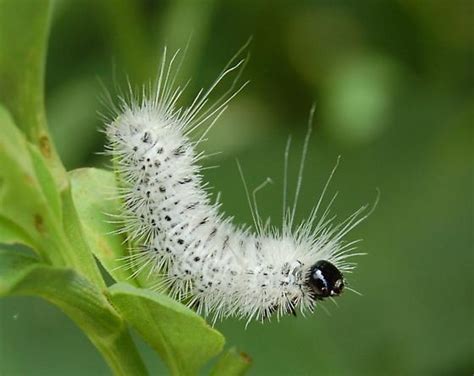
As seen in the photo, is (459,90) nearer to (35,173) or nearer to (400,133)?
(400,133)

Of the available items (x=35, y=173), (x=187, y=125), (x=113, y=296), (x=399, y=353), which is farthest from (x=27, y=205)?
(x=399, y=353)

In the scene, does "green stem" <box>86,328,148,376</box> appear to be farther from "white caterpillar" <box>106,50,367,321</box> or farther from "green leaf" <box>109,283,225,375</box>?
"white caterpillar" <box>106,50,367,321</box>

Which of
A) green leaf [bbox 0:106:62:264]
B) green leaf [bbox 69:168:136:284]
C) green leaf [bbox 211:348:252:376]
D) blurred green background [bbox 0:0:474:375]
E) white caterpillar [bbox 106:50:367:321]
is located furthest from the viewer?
blurred green background [bbox 0:0:474:375]

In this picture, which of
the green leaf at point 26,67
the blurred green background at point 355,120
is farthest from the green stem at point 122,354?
the blurred green background at point 355,120

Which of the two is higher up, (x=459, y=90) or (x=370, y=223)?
(x=459, y=90)

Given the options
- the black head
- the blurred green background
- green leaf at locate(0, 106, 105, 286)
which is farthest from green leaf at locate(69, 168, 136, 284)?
the blurred green background

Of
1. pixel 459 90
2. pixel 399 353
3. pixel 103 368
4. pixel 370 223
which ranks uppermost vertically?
pixel 459 90

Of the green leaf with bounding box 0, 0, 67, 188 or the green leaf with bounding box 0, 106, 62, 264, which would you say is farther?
the green leaf with bounding box 0, 0, 67, 188
